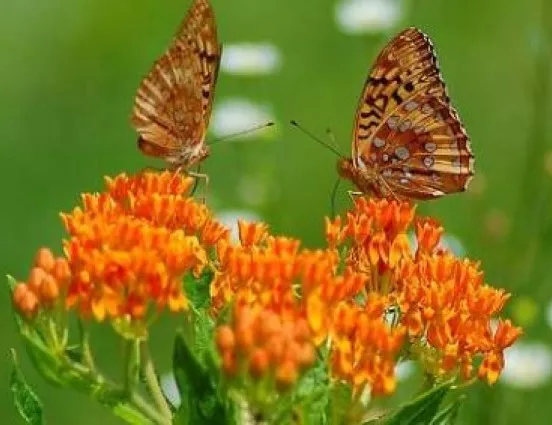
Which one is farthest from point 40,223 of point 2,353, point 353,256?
point 353,256

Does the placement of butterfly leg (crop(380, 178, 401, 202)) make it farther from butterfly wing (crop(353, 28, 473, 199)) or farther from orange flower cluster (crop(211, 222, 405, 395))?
orange flower cluster (crop(211, 222, 405, 395))

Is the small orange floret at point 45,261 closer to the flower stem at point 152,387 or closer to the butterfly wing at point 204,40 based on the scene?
the flower stem at point 152,387

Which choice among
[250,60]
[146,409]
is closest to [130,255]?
[146,409]

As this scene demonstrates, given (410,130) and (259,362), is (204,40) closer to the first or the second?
(410,130)

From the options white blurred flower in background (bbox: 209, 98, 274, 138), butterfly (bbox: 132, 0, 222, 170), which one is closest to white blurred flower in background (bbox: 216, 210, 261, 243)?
white blurred flower in background (bbox: 209, 98, 274, 138)

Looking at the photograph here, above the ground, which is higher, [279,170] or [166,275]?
[279,170]

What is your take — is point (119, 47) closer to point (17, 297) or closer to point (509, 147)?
point (509, 147)

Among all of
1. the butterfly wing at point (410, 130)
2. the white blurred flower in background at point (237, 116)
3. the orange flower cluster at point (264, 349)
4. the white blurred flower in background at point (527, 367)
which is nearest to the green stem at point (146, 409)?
the orange flower cluster at point (264, 349)
